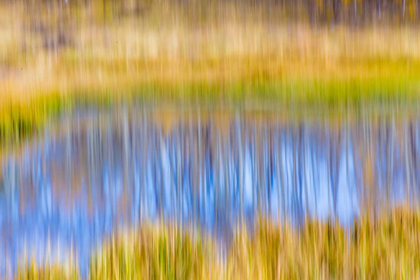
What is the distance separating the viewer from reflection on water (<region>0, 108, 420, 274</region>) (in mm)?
1438

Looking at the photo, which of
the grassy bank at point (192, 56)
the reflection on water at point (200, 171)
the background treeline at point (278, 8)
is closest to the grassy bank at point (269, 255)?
the reflection on water at point (200, 171)

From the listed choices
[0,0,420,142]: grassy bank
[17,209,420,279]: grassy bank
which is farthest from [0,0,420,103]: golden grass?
[17,209,420,279]: grassy bank

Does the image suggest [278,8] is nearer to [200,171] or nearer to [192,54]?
[192,54]

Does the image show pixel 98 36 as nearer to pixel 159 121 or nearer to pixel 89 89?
pixel 89 89

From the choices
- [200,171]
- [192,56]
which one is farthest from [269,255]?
[192,56]

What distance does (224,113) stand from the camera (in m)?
1.54

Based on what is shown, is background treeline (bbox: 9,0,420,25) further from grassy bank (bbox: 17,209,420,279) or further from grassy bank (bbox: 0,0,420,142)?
grassy bank (bbox: 17,209,420,279)

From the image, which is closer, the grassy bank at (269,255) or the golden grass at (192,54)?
the grassy bank at (269,255)

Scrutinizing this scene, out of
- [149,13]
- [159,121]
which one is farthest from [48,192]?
[149,13]

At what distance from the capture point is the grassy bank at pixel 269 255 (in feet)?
4.15

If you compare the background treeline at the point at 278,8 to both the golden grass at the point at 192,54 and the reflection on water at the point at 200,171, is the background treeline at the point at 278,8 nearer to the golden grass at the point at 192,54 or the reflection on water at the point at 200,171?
the golden grass at the point at 192,54

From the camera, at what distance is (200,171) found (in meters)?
1.52

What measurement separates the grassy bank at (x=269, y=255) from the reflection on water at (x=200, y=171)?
6 centimetres

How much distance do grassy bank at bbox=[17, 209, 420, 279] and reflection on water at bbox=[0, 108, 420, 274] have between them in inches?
2.5
